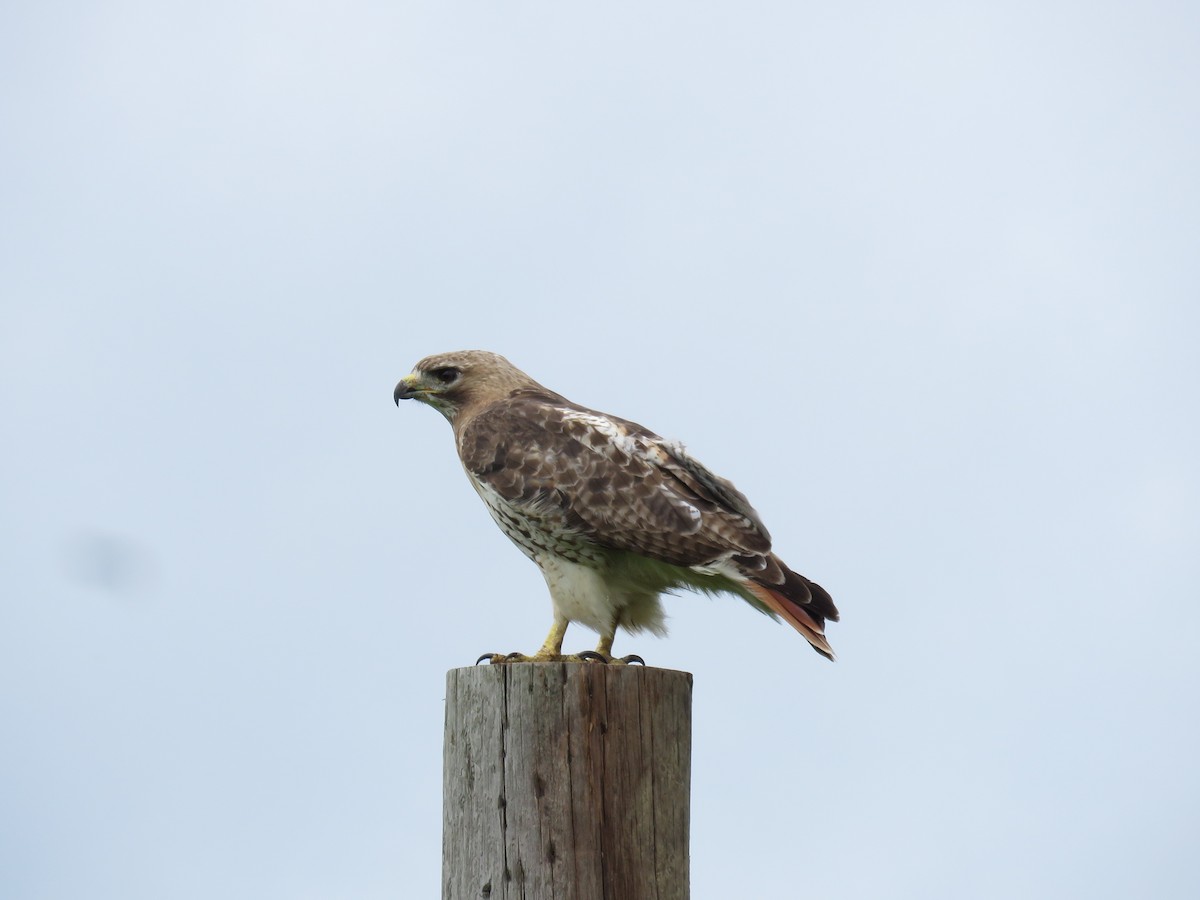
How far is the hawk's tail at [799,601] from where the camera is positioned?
17.2ft

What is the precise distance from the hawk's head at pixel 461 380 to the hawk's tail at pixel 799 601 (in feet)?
6.26

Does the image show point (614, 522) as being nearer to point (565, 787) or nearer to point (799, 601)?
point (799, 601)

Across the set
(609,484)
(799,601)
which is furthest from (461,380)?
(799,601)

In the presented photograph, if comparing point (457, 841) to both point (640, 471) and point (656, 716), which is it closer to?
point (656, 716)

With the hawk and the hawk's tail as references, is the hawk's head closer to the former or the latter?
the hawk

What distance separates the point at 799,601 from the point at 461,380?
89.7 inches

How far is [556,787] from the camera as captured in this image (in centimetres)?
417

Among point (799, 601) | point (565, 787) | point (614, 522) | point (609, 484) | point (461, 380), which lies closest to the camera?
point (565, 787)

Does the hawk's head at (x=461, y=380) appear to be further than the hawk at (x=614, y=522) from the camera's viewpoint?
Yes

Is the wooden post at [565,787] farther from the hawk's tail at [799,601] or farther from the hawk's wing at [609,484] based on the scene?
the hawk's wing at [609,484]

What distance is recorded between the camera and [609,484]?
5734 millimetres

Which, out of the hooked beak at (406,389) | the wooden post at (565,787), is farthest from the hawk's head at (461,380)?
the wooden post at (565,787)

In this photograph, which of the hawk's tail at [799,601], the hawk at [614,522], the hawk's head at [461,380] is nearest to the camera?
the hawk's tail at [799,601]

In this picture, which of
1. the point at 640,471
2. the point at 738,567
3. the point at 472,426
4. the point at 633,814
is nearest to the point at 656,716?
the point at 633,814
